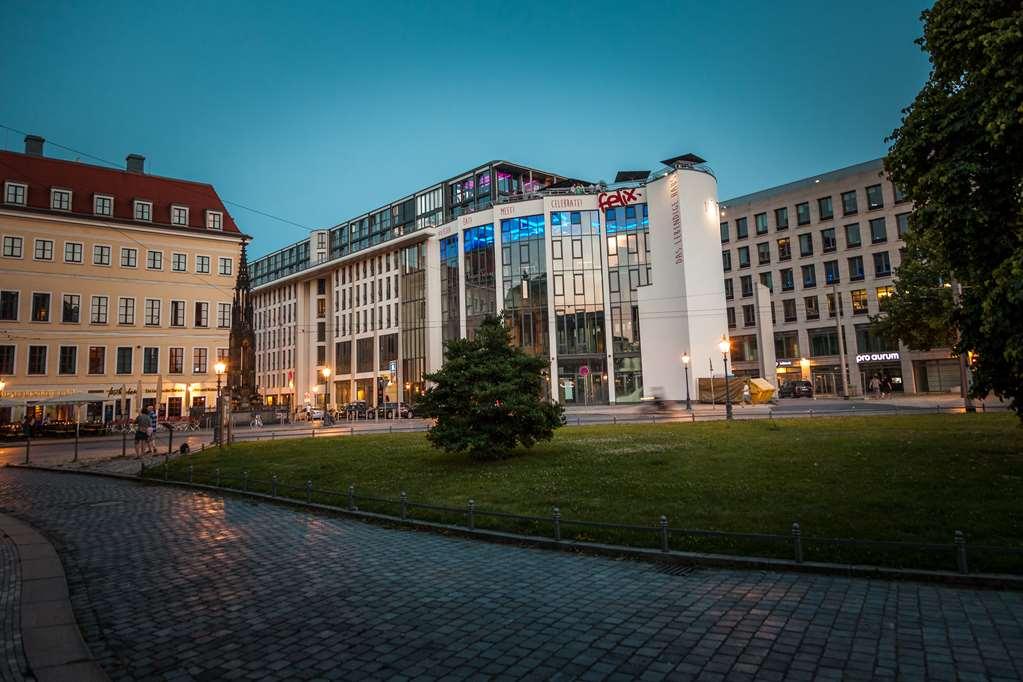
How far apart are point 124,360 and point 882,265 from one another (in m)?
74.3

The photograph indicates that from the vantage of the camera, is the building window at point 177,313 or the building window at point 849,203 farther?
the building window at point 849,203

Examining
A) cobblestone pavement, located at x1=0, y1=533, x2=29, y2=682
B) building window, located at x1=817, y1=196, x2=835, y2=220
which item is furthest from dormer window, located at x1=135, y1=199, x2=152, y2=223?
building window, located at x1=817, y1=196, x2=835, y2=220

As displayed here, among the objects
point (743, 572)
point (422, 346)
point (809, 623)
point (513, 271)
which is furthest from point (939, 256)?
point (422, 346)

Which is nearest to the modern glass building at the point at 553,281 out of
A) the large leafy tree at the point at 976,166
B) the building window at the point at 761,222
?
the building window at the point at 761,222

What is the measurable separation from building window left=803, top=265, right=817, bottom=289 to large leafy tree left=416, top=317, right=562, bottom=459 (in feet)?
190

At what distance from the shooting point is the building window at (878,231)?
194 ft

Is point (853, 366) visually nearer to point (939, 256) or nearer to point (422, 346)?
point (422, 346)

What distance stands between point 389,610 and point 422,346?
6451cm

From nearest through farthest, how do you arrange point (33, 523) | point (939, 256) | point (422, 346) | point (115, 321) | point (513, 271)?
point (939, 256) → point (33, 523) → point (115, 321) → point (513, 271) → point (422, 346)

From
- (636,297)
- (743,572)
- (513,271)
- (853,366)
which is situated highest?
(513,271)

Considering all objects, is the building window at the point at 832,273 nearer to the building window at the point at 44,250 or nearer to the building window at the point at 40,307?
the building window at the point at 44,250

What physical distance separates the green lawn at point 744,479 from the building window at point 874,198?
143ft

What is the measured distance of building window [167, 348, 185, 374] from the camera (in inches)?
2101

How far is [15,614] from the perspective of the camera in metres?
7.11
